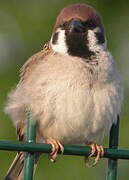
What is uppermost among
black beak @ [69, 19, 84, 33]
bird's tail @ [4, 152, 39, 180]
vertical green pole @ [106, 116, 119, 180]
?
black beak @ [69, 19, 84, 33]

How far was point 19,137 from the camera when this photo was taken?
12.9 feet

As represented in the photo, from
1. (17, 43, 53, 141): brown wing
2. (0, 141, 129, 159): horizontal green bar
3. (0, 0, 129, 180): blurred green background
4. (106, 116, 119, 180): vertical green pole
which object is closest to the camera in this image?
(0, 141, 129, 159): horizontal green bar

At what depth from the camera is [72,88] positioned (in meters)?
3.62

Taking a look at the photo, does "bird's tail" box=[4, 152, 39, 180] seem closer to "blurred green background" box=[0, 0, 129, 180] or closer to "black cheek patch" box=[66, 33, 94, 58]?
"black cheek patch" box=[66, 33, 94, 58]

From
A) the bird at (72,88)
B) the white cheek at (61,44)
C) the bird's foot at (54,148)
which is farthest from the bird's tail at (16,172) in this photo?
the white cheek at (61,44)

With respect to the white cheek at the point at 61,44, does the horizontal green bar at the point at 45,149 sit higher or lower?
lower

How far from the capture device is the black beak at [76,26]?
3.75 meters

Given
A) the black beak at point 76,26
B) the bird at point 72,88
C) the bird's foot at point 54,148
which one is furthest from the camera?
the black beak at point 76,26

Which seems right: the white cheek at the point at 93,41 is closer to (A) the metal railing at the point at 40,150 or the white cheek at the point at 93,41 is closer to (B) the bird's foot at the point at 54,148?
(B) the bird's foot at the point at 54,148

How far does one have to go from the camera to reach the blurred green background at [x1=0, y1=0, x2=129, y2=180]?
4.91 meters

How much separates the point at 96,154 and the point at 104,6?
229cm

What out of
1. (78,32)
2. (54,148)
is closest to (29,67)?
(78,32)

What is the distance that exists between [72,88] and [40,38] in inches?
72.9

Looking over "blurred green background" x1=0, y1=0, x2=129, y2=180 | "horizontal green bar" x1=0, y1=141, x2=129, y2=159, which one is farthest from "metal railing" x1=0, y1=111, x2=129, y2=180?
"blurred green background" x1=0, y1=0, x2=129, y2=180
